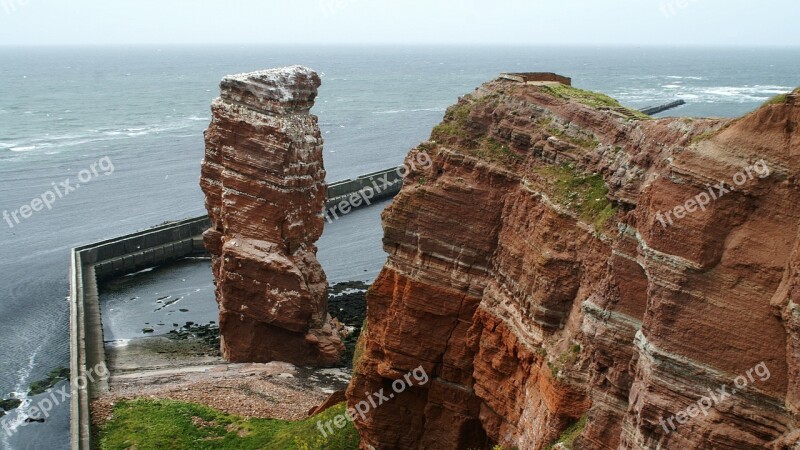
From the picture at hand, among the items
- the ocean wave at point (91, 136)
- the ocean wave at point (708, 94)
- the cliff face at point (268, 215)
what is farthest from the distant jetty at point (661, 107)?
the cliff face at point (268, 215)

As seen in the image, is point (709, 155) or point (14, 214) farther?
point (14, 214)

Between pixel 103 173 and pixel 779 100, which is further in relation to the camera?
pixel 103 173

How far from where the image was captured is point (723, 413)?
14.8 metres

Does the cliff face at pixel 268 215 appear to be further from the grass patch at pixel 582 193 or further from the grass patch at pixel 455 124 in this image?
the grass patch at pixel 582 193

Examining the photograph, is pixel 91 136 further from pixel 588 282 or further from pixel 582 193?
pixel 588 282

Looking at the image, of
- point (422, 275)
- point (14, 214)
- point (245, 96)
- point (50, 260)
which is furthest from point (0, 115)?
point (422, 275)

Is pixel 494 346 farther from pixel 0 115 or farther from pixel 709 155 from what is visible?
pixel 0 115

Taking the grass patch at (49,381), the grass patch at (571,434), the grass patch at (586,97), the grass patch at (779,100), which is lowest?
the grass patch at (49,381)

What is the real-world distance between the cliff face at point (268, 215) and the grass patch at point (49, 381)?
9702 mm

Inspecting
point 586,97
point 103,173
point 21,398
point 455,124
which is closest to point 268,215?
point 21,398

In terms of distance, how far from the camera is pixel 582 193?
21.5 metres

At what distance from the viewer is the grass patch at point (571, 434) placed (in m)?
19.1

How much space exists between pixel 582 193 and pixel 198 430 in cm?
2214

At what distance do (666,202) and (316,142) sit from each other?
1223 inches
